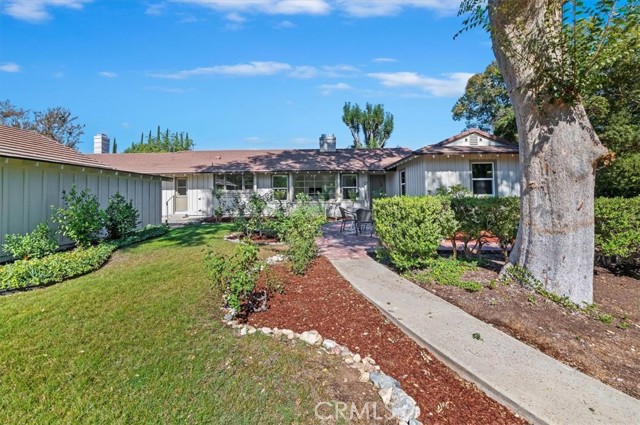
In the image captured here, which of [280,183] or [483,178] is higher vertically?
[280,183]

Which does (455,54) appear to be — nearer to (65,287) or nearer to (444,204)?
(444,204)

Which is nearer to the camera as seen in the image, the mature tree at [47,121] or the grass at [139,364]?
the grass at [139,364]

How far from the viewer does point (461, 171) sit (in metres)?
12.8

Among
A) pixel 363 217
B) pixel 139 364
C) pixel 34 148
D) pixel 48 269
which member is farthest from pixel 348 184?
pixel 139 364

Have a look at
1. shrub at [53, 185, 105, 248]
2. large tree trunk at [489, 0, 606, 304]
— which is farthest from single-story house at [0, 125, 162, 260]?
large tree trunk at [489, 0, 606, 304]

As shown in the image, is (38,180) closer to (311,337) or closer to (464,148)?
(311,337)

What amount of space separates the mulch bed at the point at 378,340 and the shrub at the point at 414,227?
118 cm

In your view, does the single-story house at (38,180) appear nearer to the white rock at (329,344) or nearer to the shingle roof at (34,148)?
the shingle roof at (34,148)

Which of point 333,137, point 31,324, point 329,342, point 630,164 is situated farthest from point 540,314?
point 333,137

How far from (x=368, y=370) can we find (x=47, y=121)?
35006 mm

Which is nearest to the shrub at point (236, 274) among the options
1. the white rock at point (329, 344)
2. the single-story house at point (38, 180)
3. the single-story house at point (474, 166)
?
the white rock at point (329, 344)

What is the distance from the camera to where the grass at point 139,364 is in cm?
227

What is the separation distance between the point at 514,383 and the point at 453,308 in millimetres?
1592

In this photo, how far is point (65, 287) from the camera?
4.98 m
